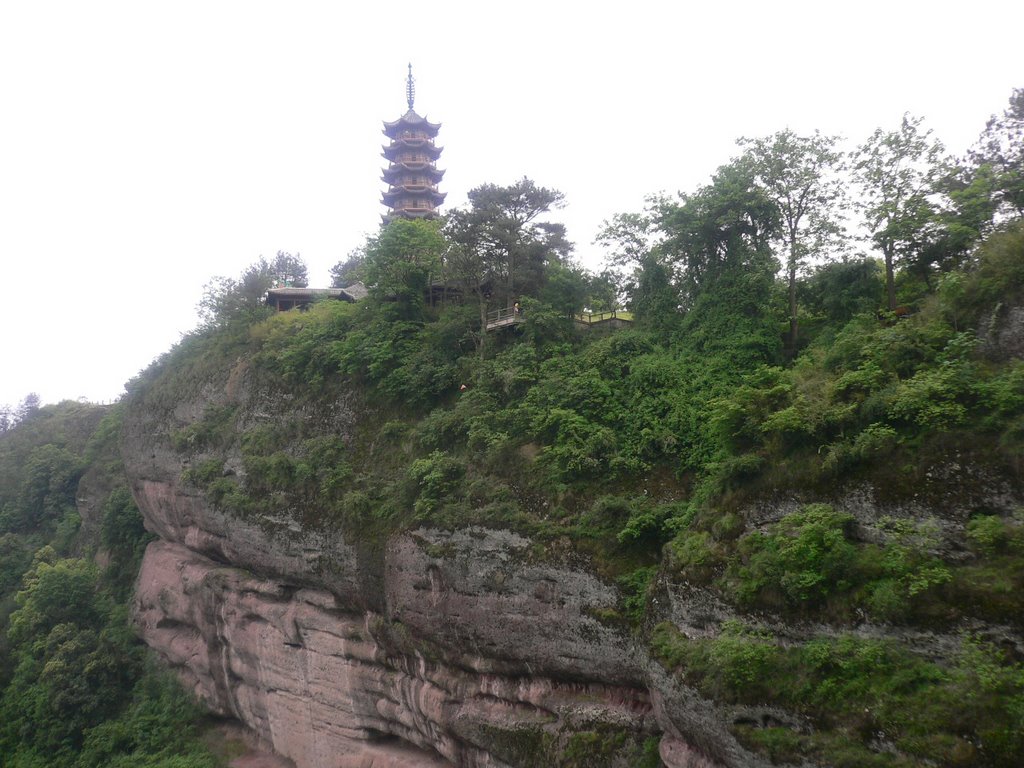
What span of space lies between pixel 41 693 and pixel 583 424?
1905 cm

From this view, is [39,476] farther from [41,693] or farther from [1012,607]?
[1012,607]

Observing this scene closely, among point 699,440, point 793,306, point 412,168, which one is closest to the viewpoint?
point 699,440

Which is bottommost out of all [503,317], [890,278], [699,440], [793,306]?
[699,440]

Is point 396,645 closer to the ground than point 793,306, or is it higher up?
closer to the ground

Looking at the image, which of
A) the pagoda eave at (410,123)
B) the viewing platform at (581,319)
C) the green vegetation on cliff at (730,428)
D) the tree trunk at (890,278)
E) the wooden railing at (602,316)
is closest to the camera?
the green vegetation on cliff at (730,428)

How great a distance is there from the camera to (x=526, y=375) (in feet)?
48.0

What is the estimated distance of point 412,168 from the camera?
3089 cm

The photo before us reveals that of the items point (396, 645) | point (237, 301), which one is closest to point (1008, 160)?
point (396, 645)

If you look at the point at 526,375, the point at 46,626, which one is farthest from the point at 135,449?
the point at 526,375

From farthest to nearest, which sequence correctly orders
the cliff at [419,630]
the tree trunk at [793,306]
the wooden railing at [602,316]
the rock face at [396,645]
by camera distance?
the wooden railing at [602,316] < the tree trunk at [793,306] < the rock face at [396,645] < the cliff at [419,630]

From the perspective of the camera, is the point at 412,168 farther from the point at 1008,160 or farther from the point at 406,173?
the point at 1008,160

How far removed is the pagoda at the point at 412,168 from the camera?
30953 mm

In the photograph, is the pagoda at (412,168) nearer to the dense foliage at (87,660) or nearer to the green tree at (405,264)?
the green tree at (405,264)

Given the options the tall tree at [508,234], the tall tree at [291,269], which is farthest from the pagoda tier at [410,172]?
the tall tree at [508,234]
